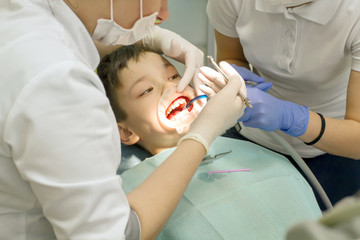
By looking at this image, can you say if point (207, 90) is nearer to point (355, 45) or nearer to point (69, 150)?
point (355, 45)

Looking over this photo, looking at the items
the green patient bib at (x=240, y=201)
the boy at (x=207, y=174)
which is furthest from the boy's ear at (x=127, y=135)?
the green patient bib at (x=240, y=201)

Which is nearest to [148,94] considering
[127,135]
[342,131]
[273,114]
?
A: [127,135]

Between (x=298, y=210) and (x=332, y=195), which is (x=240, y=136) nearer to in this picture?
(x=332, y=195)

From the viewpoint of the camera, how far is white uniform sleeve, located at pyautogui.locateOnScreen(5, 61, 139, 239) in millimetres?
753

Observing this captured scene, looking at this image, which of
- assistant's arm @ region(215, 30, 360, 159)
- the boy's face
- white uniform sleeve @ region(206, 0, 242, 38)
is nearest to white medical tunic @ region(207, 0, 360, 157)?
white uniform sleeve @ region(206, 0, 242, 38)

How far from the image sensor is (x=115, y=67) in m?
1.71

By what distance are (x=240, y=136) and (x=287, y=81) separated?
0.49m

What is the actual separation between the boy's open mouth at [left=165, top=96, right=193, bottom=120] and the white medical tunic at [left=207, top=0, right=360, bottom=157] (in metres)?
0.39

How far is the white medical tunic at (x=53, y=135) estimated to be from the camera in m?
0.76

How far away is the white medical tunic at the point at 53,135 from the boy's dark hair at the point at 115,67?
774 mm

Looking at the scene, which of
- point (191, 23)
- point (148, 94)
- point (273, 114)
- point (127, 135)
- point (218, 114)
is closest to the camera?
point (218, 114)

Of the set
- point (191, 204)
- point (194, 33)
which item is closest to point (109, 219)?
point (191, 204)

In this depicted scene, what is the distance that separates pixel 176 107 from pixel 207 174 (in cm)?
38

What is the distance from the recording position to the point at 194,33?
265cm
